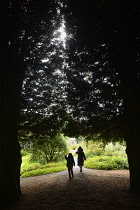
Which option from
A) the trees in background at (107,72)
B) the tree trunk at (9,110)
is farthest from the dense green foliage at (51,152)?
the tree trunk at (9,110)

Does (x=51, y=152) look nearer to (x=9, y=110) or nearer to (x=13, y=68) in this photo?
(x=9, y=110)

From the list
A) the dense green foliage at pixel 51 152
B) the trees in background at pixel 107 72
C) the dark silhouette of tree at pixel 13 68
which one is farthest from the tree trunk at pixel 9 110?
the dense green foliage at pixel 51 152

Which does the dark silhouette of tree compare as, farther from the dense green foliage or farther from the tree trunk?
the dense green foliage

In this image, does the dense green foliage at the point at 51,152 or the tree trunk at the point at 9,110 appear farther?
the dense green foliage at the point at 51,152

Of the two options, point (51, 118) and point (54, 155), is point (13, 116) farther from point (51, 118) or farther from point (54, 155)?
point (54, 155)

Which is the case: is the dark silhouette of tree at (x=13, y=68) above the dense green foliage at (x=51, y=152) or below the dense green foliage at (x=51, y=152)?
above

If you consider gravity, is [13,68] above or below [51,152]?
above

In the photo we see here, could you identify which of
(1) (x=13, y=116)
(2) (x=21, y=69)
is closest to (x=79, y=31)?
(2) (x=21, y=69)

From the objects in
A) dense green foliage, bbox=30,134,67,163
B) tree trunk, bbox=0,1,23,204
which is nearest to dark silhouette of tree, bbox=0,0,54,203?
tree trunk, bbox=0,1,23,204

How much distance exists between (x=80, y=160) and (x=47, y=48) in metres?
8.60

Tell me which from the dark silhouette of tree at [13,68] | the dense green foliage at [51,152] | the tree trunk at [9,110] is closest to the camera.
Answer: the tree trunk at [9,110]

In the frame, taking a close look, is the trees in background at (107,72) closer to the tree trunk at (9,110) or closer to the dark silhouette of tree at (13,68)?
the dark silhouette of tree at (13,68)

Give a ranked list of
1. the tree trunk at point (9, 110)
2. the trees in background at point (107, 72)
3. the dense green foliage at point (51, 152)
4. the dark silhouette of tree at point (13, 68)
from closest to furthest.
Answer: the tree trunk at point (9, 110)
the dark silhouette of tree at point (13, 68)
the trees in background at point (107, 72)
the dense green foliage at point (51, 152)

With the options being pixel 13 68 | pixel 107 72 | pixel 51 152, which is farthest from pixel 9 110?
pixel 51 152
